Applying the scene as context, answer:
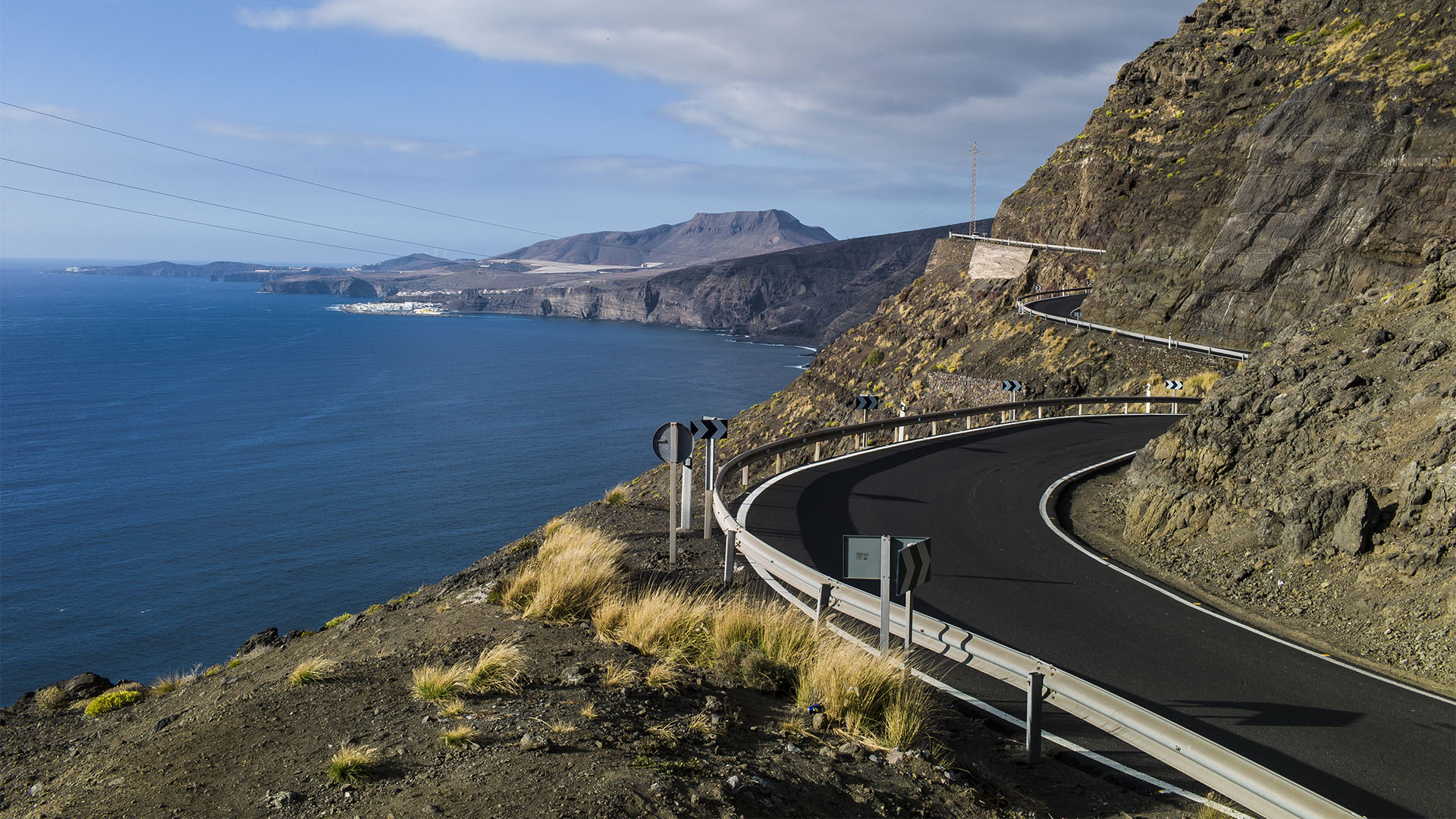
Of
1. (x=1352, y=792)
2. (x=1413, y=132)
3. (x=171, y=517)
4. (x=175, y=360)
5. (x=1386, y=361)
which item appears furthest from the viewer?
(x=175, y=360)

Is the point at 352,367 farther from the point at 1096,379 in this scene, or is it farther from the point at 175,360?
the point at 1096,379

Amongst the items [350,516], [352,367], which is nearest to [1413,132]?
[350,516]

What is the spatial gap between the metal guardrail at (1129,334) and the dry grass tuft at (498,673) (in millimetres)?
30097

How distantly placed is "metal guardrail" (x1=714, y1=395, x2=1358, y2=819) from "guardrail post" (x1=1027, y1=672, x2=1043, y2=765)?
11 cm

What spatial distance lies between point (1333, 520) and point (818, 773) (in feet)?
28.1

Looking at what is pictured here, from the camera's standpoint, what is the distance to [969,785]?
529cm

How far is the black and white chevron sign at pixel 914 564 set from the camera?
22.2ft

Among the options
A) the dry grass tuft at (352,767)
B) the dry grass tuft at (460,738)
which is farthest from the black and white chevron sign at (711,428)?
the dry grass tuft at (352,767)

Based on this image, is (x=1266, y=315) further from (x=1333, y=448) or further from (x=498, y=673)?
(x=498, y=673)

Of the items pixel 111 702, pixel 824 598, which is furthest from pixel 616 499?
pixel 824 598

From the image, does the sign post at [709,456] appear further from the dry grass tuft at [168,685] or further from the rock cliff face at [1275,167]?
the rock cliff face at [1275,167]

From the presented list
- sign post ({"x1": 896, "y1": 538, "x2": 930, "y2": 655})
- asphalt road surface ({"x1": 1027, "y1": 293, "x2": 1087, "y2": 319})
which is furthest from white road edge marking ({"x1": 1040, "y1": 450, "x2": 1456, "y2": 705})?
asphalt road surface ({"x1": 1027, "y1": 293, "x2": 1087, "y2": 319})

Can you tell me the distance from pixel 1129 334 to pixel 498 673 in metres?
34.2

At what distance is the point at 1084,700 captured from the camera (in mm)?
5715
